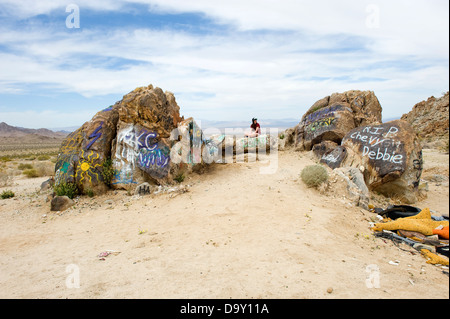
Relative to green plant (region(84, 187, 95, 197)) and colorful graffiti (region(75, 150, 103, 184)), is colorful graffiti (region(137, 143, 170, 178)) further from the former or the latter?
green plant (region(84, 187, 95, 197))

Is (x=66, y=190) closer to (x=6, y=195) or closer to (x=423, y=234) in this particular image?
(x=6, y=195)

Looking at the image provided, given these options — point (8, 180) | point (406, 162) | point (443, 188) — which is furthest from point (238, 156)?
point (8, 180)

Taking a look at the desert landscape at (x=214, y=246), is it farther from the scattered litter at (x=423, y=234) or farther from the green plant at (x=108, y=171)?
the green plant at (x=108, y=171)

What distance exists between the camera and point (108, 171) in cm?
955

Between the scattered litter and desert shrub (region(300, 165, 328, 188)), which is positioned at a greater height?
desert shrub (region(300, 165, 328, 188))


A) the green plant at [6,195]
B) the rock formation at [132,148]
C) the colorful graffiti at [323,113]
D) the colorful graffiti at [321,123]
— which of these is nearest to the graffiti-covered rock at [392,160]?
the colorful graffiti at [321,123]

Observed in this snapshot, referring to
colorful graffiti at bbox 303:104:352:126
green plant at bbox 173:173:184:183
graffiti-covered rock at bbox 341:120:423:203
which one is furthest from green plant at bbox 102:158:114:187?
colorful graffiti at bbox 303:104:352:126

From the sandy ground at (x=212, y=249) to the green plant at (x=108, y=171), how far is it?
0.46 m

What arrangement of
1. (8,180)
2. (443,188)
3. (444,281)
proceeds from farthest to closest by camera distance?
1. (8,180)
2. (443,188)
3. (444,281)

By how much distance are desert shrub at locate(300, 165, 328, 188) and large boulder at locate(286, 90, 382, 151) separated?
5.64m

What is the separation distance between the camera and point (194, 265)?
4.46 m

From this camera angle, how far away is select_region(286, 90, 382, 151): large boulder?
13688mm
